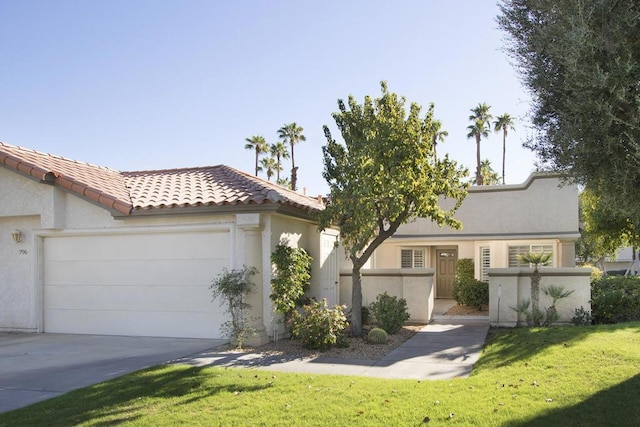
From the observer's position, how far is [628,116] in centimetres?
673

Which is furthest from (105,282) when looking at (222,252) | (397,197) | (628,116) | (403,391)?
(628,116)

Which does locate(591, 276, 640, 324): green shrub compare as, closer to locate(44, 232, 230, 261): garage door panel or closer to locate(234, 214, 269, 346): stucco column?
locate(234, 214, 269, 346): stucco column

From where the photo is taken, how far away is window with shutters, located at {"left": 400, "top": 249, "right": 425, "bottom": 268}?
2295cm

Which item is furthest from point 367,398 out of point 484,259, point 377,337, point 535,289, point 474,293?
point 484,259

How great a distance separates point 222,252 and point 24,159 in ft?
18.5

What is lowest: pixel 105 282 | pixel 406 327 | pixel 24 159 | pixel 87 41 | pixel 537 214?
pixel 406 327

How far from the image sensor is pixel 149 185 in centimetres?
1541

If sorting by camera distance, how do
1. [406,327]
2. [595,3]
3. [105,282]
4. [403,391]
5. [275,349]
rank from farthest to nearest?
[406,327] → [105,282] → [275,349] → [403,391] → [595,3]

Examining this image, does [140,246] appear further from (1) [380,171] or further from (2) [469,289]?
(2) [469,289]

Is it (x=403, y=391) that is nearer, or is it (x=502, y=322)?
(x=403, y=391)

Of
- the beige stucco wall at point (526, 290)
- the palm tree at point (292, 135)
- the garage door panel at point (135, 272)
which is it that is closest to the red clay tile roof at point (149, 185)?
the garage door panel at point (135, 272)

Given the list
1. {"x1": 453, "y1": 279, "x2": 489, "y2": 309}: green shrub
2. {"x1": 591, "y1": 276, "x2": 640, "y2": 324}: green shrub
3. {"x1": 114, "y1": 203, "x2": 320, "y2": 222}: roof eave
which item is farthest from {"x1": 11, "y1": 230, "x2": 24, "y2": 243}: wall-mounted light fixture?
{"x1": 591, "y1": 276, "x2": 640, "y2": 324}: green shrub

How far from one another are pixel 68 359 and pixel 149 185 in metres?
5.96

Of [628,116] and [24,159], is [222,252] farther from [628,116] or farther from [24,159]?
[628,116]
